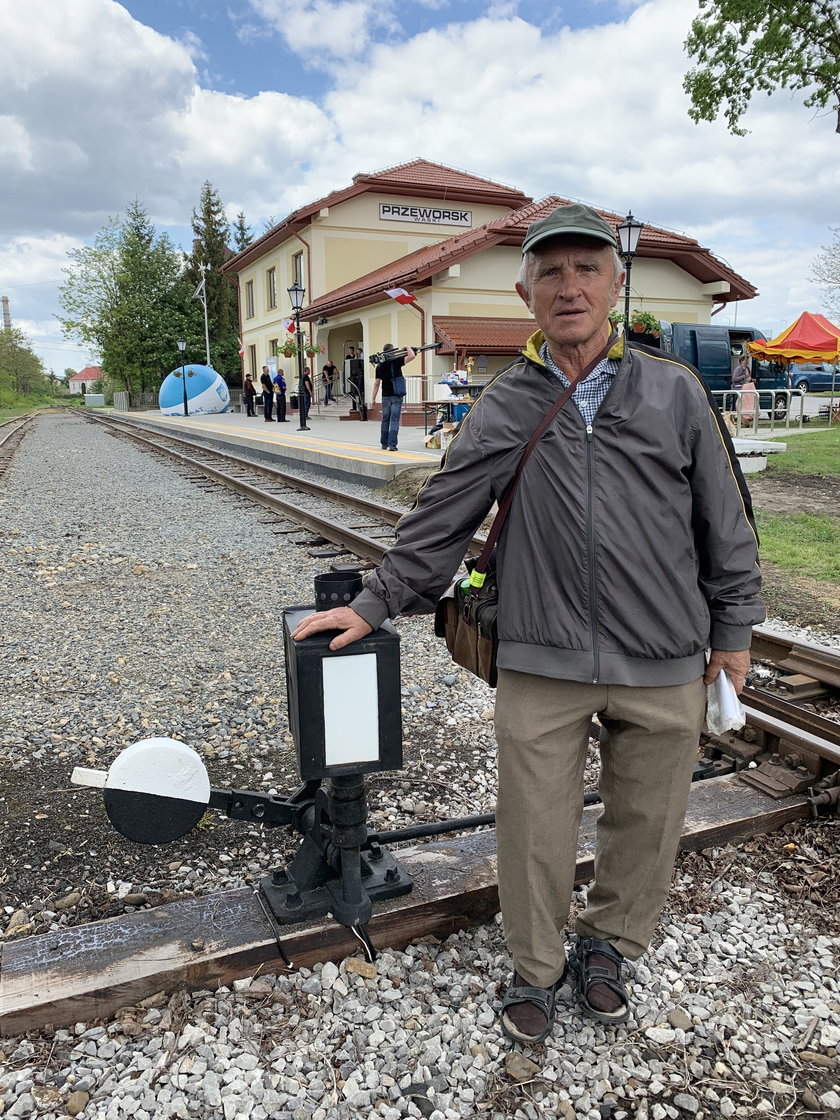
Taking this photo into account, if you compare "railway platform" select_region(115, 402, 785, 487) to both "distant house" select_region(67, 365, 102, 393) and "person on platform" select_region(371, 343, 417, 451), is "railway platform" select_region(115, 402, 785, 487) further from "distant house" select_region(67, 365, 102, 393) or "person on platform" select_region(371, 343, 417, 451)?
"distant house" select_region(67, 365, 102, 393)

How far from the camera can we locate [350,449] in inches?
592

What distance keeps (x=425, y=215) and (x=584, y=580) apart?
1248 inches

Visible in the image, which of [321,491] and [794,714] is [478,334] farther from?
[794,714]

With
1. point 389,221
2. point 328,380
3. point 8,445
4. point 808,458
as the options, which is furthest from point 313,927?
point 389,221

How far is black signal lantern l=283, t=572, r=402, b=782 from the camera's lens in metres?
2.12

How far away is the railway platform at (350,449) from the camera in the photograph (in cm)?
1213

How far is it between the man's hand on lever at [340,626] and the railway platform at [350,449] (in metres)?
8.60

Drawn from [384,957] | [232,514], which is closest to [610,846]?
[384,957]

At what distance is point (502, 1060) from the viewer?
78.7 inches

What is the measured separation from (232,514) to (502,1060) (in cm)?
855

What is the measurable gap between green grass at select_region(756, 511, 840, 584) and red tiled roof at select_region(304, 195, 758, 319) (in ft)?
45.4

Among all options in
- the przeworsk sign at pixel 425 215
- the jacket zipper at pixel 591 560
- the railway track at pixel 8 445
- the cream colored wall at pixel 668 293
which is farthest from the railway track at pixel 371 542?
the przeworsk sign at pixel 425 215

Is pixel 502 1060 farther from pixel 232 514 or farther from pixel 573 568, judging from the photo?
pixel 232 514

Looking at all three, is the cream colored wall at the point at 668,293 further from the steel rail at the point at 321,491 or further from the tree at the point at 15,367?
the tree at the point at 15,367
